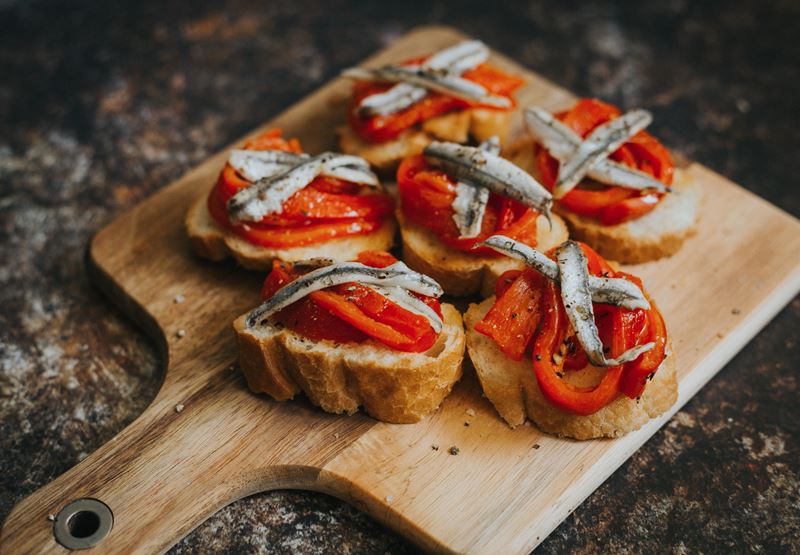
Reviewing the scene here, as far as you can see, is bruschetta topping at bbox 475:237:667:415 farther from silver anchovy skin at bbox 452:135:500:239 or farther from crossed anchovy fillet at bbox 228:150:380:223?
crossed anchovy fillet at bbox 228:150:380:223

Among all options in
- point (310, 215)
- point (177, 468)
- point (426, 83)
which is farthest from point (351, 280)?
point (426, 83)

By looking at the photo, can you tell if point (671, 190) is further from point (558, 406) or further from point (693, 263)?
point (558, 406)

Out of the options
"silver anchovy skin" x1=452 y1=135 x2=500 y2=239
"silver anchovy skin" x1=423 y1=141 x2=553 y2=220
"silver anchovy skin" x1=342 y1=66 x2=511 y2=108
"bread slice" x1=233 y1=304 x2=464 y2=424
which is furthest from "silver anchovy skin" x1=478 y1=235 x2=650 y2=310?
"silver anchovy skin" x1=342 y1=66 x2=511 y2=108

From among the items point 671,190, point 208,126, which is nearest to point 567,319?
point 671,190

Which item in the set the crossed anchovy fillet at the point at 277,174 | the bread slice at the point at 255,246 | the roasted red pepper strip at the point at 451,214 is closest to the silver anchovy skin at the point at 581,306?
the roasted red pepper strip at the point at 451,214

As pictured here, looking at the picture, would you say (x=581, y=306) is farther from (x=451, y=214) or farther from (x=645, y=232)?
(x=645, y=232)

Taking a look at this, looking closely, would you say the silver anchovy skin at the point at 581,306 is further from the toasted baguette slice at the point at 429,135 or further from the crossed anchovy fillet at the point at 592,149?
the toasted baguette slice at the point at 429,135
